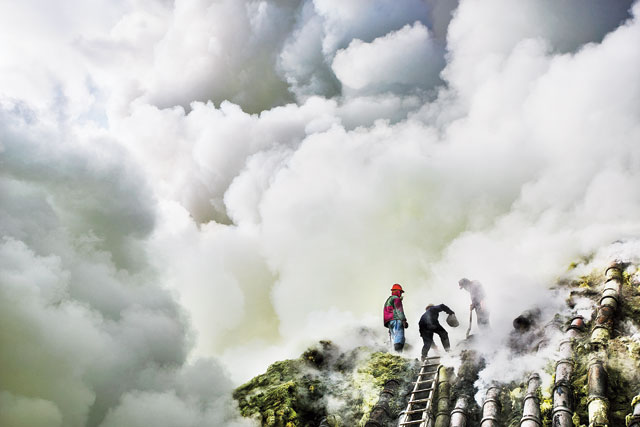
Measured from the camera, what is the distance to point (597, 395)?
1063cm

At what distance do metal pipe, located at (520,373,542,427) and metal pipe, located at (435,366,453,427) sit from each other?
218cm

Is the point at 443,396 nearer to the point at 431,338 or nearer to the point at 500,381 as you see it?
the point at 500,381

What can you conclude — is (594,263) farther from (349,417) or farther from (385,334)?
(349,417)

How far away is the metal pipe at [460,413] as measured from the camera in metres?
11.8

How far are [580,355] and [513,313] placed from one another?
4.87 m

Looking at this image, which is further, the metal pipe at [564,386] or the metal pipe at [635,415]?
the metal pipe at [564,386]

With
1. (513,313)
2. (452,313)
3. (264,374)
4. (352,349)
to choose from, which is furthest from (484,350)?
(264,374)

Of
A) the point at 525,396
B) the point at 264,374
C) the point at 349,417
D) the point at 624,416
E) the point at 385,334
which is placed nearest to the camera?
the point at 624,416

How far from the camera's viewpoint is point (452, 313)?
17.1 meters

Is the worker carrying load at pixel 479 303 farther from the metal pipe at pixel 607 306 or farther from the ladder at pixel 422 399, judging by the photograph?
the metal pipe at pixel 607 306

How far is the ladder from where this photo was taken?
12.4m

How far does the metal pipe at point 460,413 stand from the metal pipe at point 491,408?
1.59 ft

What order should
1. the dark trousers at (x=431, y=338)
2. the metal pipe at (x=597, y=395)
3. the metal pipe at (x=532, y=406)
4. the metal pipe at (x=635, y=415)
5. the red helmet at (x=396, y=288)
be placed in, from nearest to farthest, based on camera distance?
1. the metal pipe at (x=635, y=415)
2. the metal pipe at (x=597, y=395)
3. the metal pipe at (x=532, y=406)
4. the dark trousers at (x=431, y=338)
5. the red helmet at (x=396, y=288)

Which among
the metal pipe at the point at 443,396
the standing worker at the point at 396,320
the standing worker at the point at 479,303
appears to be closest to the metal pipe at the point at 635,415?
the metal pipe at the point at 443,396
